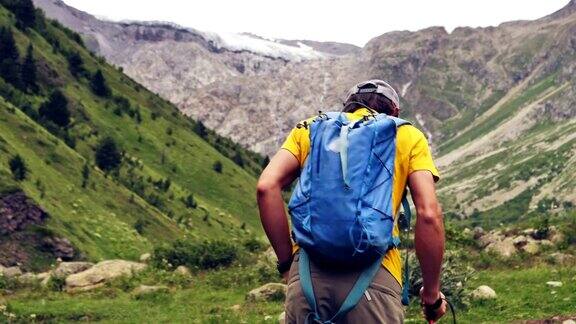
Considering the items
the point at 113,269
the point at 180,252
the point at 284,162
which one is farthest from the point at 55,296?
the point at 284,162

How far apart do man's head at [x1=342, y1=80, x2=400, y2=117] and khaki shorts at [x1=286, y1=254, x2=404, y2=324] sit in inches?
58.7

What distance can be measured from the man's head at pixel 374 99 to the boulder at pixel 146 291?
17.2 m

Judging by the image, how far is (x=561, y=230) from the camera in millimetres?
25812

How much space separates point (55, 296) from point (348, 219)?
18992 mm

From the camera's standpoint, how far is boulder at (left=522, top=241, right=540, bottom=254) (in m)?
24.7

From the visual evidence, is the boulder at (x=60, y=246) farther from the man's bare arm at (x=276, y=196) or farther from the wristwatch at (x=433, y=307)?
the wristwatch at (x=433, y=307)

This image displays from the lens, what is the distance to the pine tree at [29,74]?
74.9 metres

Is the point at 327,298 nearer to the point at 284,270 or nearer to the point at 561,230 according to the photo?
the point at 284,270

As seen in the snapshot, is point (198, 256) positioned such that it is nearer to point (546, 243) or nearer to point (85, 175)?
point (546, 243)

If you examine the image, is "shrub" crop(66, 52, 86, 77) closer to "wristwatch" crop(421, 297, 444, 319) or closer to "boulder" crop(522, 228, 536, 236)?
"boulder" crop(522, 228, 536, 236)

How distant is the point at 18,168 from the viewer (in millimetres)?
45438

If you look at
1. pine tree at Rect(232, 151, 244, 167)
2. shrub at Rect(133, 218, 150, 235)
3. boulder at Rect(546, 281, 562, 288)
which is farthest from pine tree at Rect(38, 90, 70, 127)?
boulder at Rect(546, 281, 562, 288)

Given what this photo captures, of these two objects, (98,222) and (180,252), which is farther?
(98,222)

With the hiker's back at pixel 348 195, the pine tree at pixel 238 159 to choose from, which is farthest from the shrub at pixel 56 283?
the pine tree at pixel 238 159
